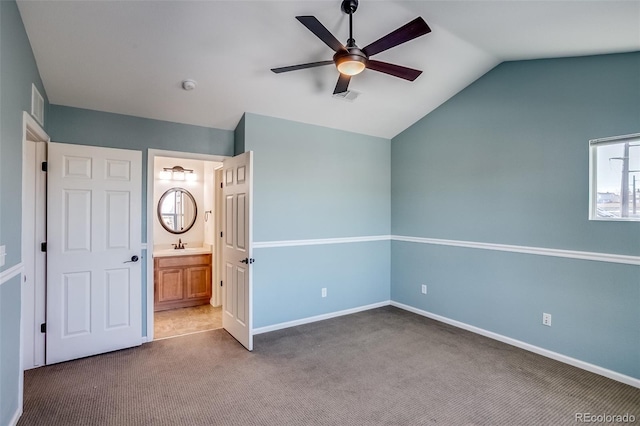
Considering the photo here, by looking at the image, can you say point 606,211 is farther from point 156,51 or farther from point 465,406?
point 156,51

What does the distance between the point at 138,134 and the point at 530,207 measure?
4.37 meters

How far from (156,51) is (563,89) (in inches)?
151

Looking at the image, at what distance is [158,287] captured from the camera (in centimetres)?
471

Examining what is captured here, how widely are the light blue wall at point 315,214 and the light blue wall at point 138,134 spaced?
0.54m

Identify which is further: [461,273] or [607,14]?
[461,273]

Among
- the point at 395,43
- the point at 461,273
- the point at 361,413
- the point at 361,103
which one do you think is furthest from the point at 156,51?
the point at 461,273

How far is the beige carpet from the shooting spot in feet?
7.61

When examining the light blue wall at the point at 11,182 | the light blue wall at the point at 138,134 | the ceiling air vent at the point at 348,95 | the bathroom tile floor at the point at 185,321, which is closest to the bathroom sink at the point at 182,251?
the bathroom tile floor at the point at 185,321

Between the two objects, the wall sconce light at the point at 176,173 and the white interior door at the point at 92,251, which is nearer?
the white interior door at the point at 92,251

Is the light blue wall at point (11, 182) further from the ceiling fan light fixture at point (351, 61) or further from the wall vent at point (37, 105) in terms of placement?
the ceiling fan light fixture at point (351, 61)

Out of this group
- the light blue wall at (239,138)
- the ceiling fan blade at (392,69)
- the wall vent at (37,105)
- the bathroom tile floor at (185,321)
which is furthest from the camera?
the bathroom tile floor at (185,321)

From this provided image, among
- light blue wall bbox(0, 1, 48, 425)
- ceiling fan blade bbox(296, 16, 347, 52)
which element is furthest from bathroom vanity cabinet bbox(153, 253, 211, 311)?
ceiling fan blade bbox(296, 16, 347, 52)

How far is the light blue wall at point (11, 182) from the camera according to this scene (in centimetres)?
198

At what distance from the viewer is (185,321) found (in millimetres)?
4359
